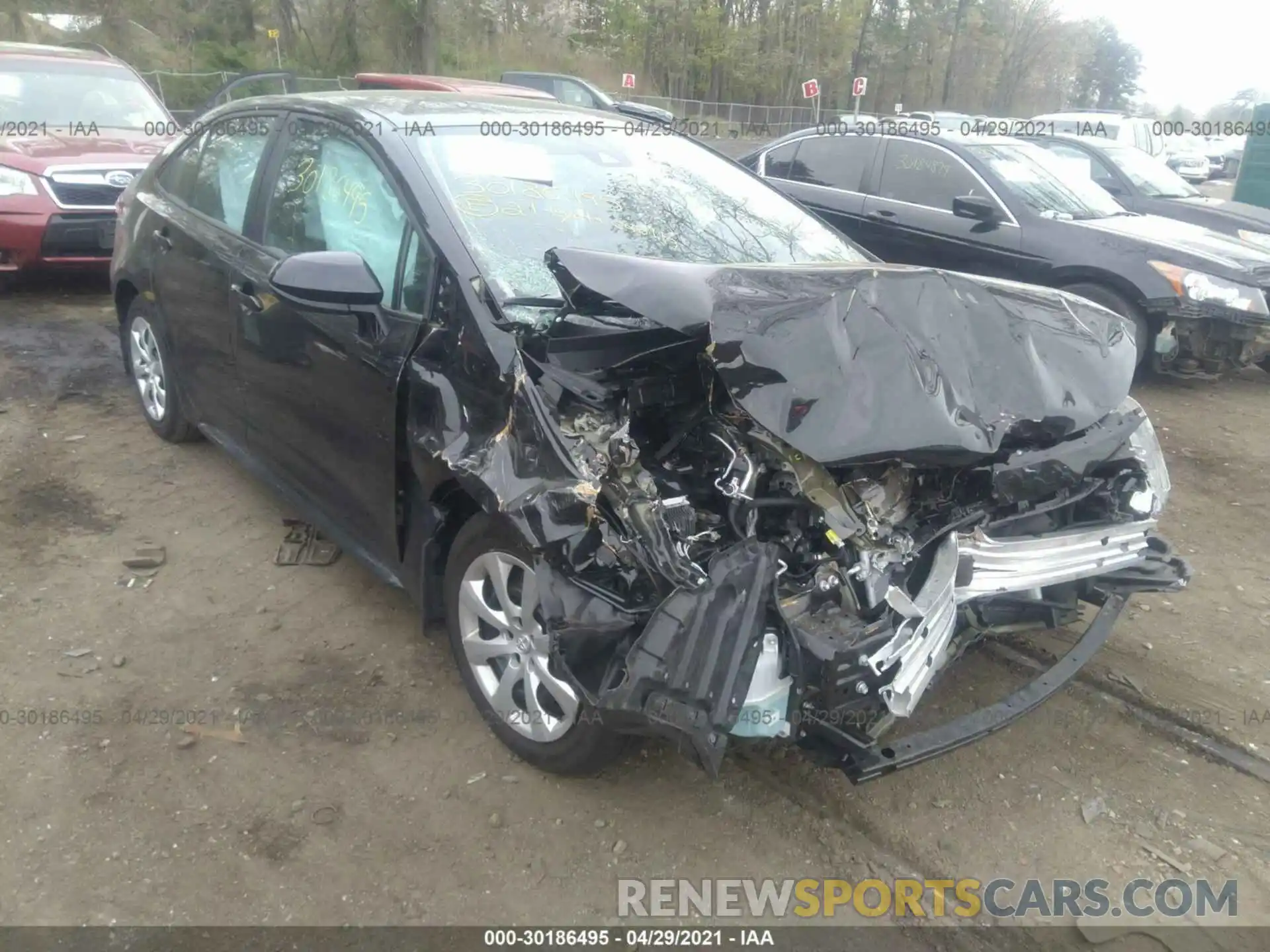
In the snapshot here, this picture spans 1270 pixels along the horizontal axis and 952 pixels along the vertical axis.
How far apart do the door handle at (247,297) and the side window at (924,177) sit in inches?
219

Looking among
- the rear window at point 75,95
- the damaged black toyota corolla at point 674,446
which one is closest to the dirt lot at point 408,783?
the damaged black toyota corolla at point 674,446

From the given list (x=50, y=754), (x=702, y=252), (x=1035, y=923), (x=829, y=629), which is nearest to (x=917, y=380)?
(x=829, y=629)

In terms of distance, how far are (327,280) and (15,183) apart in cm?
591

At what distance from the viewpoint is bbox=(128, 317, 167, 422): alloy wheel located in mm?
4883

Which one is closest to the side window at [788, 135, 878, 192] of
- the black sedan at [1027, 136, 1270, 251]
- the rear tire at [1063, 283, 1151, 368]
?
the black sedan at [1027, 136, 1270, 251]

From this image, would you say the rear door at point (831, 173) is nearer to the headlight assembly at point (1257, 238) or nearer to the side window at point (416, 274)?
the headlight assembly at point (1257, 238)

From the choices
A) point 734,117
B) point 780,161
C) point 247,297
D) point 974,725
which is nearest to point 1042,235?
point 780,161

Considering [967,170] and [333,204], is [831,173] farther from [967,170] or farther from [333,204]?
[333,204]

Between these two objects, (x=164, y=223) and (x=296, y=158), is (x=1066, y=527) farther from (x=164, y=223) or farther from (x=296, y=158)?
(x=164, y=223)

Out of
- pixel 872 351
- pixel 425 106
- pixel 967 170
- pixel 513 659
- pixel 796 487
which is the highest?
pixel 425 106

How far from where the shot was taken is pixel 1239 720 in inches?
127

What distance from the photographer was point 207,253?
4004 millimetres

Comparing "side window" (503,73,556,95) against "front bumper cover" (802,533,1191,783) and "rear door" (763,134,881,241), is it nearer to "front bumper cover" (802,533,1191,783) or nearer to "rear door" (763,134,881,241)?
"rear door" (763,134,881,241)

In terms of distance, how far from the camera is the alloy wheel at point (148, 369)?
4.88 metres
